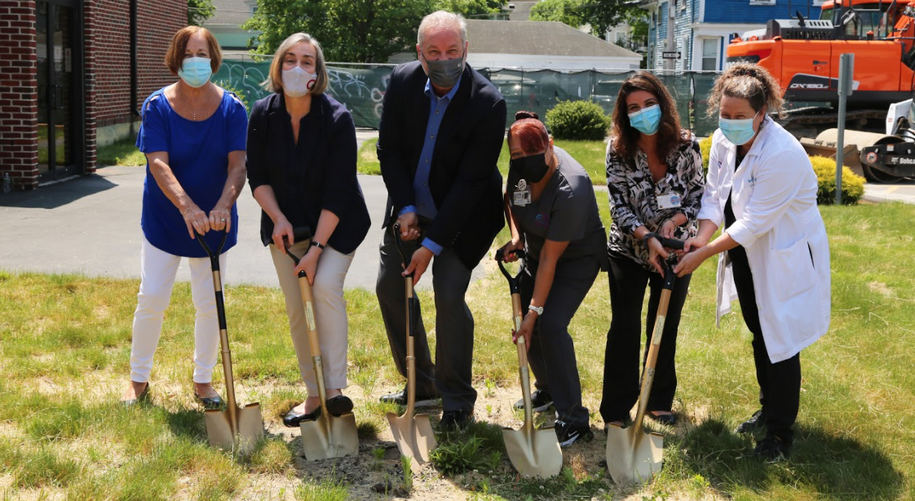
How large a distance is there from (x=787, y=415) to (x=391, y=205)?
2234 mm

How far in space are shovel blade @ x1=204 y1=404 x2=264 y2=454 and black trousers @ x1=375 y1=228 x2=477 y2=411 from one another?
95cm

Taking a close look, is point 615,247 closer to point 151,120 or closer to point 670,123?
point 670,123

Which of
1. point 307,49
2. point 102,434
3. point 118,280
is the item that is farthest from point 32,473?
point 118,280

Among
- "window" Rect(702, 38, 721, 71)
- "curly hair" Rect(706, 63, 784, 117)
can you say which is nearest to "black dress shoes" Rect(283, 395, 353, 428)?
"curly hair" Rect(706, 63, 784, 117)

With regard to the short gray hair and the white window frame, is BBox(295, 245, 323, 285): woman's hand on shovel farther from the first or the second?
the white window frame

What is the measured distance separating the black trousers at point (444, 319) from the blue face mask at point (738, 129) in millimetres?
1438

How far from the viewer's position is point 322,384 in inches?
180

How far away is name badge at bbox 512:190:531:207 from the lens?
4.52 meters

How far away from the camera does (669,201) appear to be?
4.70m

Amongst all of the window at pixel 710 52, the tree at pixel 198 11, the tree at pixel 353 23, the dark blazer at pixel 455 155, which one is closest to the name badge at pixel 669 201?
the dark blazer at pixel 455 155

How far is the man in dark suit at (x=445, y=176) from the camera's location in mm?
4613

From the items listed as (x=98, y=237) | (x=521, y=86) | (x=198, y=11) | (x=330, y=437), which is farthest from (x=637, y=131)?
(x=198, y=11)

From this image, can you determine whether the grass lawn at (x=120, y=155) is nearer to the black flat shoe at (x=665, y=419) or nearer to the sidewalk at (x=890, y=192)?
the sidewalk at (x=890, y=192)

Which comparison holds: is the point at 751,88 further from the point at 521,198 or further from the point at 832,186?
the point at 832,186
